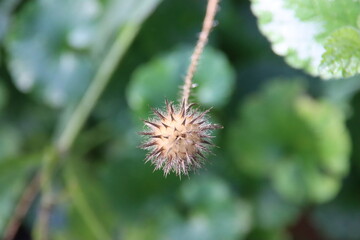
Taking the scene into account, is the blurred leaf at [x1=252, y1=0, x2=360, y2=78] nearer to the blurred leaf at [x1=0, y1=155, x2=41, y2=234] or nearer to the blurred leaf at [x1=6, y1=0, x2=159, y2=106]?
the blurred leaf at [x1=6, y1=0, x2=159, y2=106]

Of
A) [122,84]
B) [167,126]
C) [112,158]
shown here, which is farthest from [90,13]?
[167,126]

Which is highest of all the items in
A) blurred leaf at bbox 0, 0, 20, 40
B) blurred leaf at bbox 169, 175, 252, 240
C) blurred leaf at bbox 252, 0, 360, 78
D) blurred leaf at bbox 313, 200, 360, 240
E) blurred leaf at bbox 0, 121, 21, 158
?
blurred leaf at bbox 0, 0, 20, 40

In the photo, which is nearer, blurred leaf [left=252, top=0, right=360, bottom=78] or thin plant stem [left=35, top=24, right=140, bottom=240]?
blurred leaf [left=252, top=0, right=360, bottom=78]

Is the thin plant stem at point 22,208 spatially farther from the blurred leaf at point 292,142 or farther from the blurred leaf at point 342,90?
the blurred leaf at point 342,90

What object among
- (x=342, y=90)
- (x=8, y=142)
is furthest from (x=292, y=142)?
(x=8, y=142)

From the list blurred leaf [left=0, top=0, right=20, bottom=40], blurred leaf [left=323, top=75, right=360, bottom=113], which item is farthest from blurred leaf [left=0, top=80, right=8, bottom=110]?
blurred leaf [left=323, top=75, right=360, bottom=113]

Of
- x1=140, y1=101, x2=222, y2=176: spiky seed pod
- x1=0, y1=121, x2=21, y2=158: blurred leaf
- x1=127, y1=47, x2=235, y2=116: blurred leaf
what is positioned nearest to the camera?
x1=140, y1=101, x2=222, y2=176: spiky seed pod

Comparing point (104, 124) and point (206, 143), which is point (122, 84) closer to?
point (104, 124)

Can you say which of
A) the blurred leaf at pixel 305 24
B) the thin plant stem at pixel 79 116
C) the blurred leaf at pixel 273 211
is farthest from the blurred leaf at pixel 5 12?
the blurred leaf at pixel 305 24
